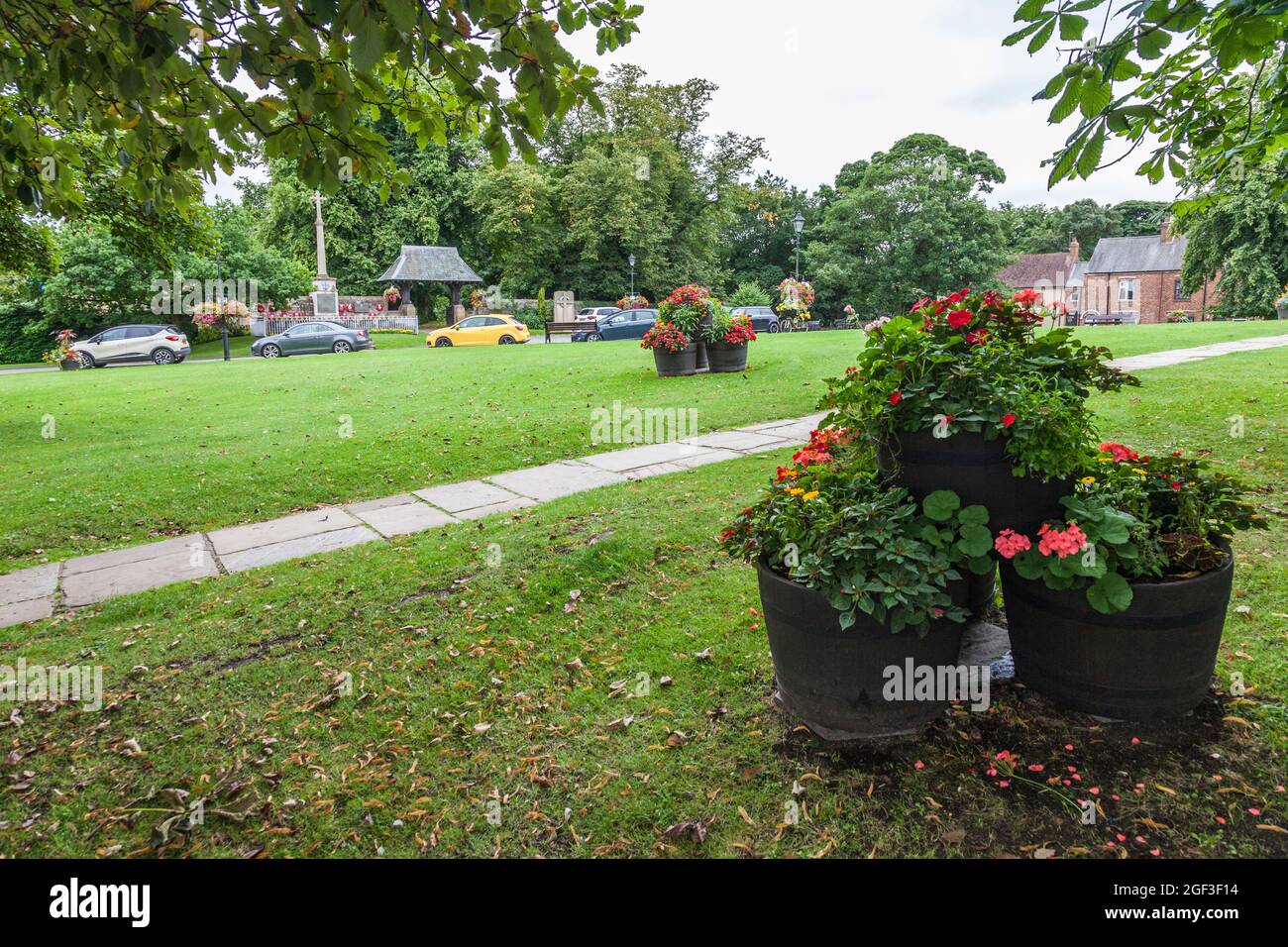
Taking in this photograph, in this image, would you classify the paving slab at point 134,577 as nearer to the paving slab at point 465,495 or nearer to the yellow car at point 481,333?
the paving slab at point 465,495

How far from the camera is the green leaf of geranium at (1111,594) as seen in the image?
8.28ft

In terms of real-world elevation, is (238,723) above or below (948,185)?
below

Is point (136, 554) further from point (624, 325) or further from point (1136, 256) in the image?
point (1136, 256)

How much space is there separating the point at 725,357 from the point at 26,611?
1121 centimetres

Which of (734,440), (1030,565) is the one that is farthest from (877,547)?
(734,440)

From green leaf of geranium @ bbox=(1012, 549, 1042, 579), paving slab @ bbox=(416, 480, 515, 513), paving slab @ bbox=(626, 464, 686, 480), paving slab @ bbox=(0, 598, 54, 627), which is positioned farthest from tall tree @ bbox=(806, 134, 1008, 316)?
paving slab @ bbox=(0, 598, 54, 627)

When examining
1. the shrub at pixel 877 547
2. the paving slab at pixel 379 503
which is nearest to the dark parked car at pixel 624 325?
the paving slab at pixel 379 503

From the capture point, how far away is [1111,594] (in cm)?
255

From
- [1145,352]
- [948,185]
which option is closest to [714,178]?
[948,185]

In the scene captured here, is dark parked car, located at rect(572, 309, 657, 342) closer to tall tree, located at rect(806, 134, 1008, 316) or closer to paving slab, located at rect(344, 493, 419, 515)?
tall tree, located at rect(806, 134, 1008, 316)

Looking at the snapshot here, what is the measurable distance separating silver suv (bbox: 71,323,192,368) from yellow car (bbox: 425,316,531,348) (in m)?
9.13

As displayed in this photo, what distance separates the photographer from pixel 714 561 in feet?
16.1
